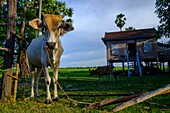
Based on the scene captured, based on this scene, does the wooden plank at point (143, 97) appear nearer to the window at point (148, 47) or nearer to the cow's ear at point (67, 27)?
the cow's ear at point (67, 27)

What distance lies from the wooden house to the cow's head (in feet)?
91.4

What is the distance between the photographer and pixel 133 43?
119 feet

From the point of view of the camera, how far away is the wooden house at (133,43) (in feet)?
113

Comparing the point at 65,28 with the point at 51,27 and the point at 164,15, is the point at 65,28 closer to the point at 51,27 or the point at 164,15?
the point at 51,27

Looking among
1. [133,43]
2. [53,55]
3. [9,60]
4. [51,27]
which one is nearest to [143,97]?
[53,55]

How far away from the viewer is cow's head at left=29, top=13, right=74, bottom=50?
643 cm

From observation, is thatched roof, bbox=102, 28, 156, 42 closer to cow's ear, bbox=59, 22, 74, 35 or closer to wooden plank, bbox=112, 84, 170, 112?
cow's ear, bbox=59, 22, 74, 35

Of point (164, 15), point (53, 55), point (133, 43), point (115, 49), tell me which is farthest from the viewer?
point (133, 43)

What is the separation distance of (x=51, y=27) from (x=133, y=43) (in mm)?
30835

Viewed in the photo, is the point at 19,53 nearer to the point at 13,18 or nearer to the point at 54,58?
the point at 13,18

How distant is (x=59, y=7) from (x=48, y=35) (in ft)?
80.1

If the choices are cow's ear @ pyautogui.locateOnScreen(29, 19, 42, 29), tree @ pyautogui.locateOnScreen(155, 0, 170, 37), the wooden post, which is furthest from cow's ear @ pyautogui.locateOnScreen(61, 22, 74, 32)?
tree @ pyautogui.locateOnScreen(155, 0, 170, 37)

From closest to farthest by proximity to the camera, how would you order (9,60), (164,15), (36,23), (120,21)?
(36,23) < (9,60) < (164,15) < (120,21)

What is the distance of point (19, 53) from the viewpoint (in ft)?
26.7
